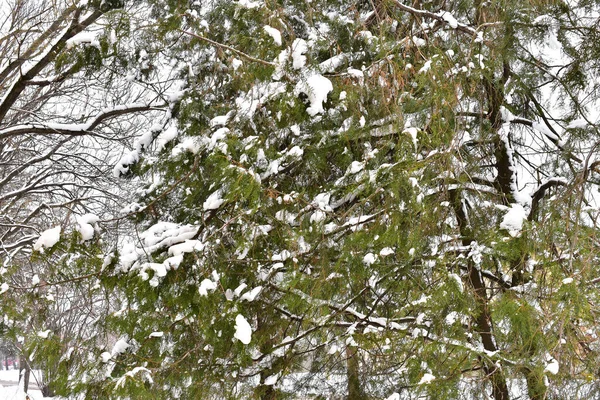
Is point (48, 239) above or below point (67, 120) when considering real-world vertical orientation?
→ below

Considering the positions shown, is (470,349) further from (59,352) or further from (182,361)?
(59,352)

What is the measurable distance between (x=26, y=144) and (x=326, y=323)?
7189mm

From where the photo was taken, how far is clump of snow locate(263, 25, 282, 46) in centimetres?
362

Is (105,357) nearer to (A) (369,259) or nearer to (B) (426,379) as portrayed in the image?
(A) (369,259)

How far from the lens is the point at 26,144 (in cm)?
933

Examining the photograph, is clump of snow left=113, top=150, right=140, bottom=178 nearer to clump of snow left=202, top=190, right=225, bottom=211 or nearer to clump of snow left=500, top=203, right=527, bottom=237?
clump of snow left=202, top=190, right=225, bottom=211

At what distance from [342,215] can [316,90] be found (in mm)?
761

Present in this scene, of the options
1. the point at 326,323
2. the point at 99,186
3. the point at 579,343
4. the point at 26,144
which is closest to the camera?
the point at 579,343

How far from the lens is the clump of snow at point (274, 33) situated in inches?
143

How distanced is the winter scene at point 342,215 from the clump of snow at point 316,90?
1 cm

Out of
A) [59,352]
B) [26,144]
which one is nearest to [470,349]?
[59,352]

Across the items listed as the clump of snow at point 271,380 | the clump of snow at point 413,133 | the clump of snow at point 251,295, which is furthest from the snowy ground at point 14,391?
the clump of snow at point 413,133

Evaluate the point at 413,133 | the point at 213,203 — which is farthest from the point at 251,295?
the point at 413,133

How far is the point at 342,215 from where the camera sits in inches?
140
